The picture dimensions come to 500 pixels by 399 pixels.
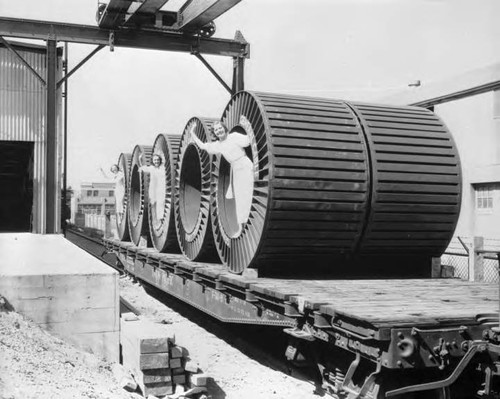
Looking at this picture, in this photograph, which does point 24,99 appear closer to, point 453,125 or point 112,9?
point 112,9

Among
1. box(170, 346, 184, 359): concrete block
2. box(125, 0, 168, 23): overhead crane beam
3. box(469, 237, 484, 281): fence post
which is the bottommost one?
box(170, 346, 184, 359): concrete block

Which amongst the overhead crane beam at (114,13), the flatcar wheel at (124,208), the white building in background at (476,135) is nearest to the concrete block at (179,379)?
the overhead crane beam at (114,13)

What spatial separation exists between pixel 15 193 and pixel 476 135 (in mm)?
22258

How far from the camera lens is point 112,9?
1311cm

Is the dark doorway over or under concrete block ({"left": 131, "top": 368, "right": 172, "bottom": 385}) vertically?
over

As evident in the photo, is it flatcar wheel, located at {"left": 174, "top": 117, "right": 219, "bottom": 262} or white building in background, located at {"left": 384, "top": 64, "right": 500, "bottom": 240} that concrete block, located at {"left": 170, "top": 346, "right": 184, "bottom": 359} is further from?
white building in background, located at {"left": 384, "top": 64, "right": 500, "bottom": 240}

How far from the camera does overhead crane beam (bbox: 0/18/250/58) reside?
1377cm

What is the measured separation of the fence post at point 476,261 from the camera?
10.2m

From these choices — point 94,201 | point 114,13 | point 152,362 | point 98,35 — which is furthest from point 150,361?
point 94,201

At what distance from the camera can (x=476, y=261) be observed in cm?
1024

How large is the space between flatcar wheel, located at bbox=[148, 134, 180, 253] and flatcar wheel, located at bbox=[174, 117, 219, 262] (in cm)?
38

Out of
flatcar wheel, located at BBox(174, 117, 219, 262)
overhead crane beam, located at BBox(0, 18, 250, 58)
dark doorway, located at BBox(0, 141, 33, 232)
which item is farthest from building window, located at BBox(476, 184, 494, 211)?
dark doorway, located at BBox(0, 141, 33, 232)

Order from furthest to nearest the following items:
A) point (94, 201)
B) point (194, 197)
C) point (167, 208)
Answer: point (94, 201), point (167, 208), point (194, 197)

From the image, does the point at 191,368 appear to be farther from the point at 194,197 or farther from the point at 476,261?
the point at 476,261
